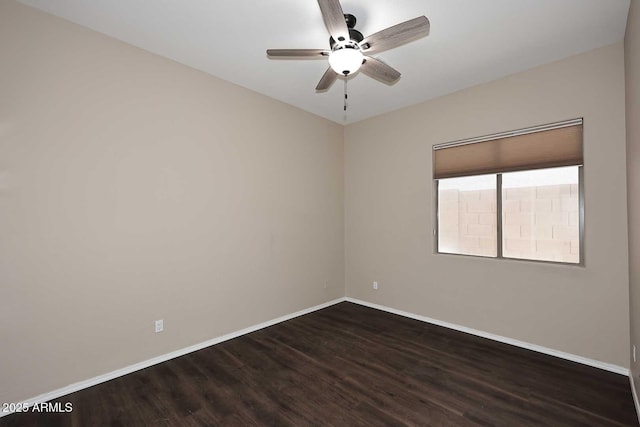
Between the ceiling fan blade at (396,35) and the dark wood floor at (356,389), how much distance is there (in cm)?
265

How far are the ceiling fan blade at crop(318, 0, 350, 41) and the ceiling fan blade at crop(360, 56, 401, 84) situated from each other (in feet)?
1.40

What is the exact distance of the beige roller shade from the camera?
2.82 m

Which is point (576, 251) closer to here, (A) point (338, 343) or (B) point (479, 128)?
(B) point (479, 128)

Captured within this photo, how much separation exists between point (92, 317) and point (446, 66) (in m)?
4.07

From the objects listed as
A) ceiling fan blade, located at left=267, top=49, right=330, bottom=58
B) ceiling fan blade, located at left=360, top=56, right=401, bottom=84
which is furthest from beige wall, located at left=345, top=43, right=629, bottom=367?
ceiling fan blade, located at left=267, top=49, right=330, bottom=58

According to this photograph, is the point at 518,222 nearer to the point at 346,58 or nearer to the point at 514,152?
the point at 514,152

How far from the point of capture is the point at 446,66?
295cm

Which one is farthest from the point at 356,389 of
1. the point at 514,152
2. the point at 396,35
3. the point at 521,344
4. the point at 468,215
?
the point at 514,152

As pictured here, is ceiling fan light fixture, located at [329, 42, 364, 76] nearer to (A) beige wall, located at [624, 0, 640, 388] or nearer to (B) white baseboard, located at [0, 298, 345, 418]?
(A) beige wall, located at [624, 0, 640, 388]

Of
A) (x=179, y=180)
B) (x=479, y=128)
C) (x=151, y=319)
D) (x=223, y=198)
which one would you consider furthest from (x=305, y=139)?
(x=151, y=319)

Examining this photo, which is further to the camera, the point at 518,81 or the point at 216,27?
the point at 518,81

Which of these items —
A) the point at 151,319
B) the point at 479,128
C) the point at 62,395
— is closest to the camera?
the point at 62,395

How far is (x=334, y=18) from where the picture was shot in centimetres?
177

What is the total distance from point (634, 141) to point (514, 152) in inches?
42.5
